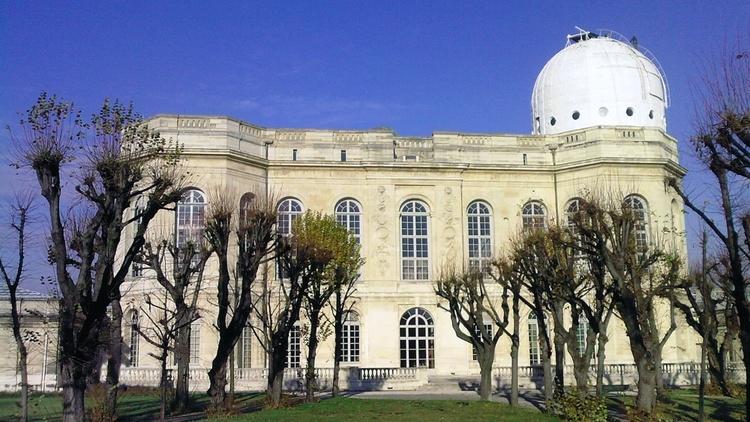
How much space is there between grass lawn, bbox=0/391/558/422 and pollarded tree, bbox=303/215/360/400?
2408 millimetres

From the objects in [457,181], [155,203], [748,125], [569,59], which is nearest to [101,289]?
[155,203]

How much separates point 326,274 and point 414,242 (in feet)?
41.1

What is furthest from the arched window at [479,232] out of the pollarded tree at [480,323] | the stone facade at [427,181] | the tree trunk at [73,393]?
the tree trunk at [73,393]

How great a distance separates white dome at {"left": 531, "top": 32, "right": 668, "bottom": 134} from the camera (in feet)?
154

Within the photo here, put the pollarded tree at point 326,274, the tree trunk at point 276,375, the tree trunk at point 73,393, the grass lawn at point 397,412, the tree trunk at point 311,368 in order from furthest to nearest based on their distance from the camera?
the pollarded tree at point 326,274 → the tree trunk at point 311,368 → the tree trunk at point 276,375 → the grass lawn at point 397,412 → the tree trunk at point 73,393

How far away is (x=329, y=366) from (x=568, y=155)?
1759cm

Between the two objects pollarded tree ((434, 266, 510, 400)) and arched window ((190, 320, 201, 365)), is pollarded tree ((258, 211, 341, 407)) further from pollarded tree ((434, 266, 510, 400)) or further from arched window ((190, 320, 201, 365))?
arched window ((190, 320, 201, 365))

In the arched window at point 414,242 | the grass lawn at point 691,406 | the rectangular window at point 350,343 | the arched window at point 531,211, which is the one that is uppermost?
the arched window at point 531,211

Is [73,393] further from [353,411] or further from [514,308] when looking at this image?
[514,308]

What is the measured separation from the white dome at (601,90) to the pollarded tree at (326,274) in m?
21.0

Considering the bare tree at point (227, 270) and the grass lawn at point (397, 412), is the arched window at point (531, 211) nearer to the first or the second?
the grass lawn at point (397, 412)

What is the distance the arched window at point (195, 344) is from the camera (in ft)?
124

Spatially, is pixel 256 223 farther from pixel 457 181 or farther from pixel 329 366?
pixel 457 181

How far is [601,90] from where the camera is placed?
47125mm
